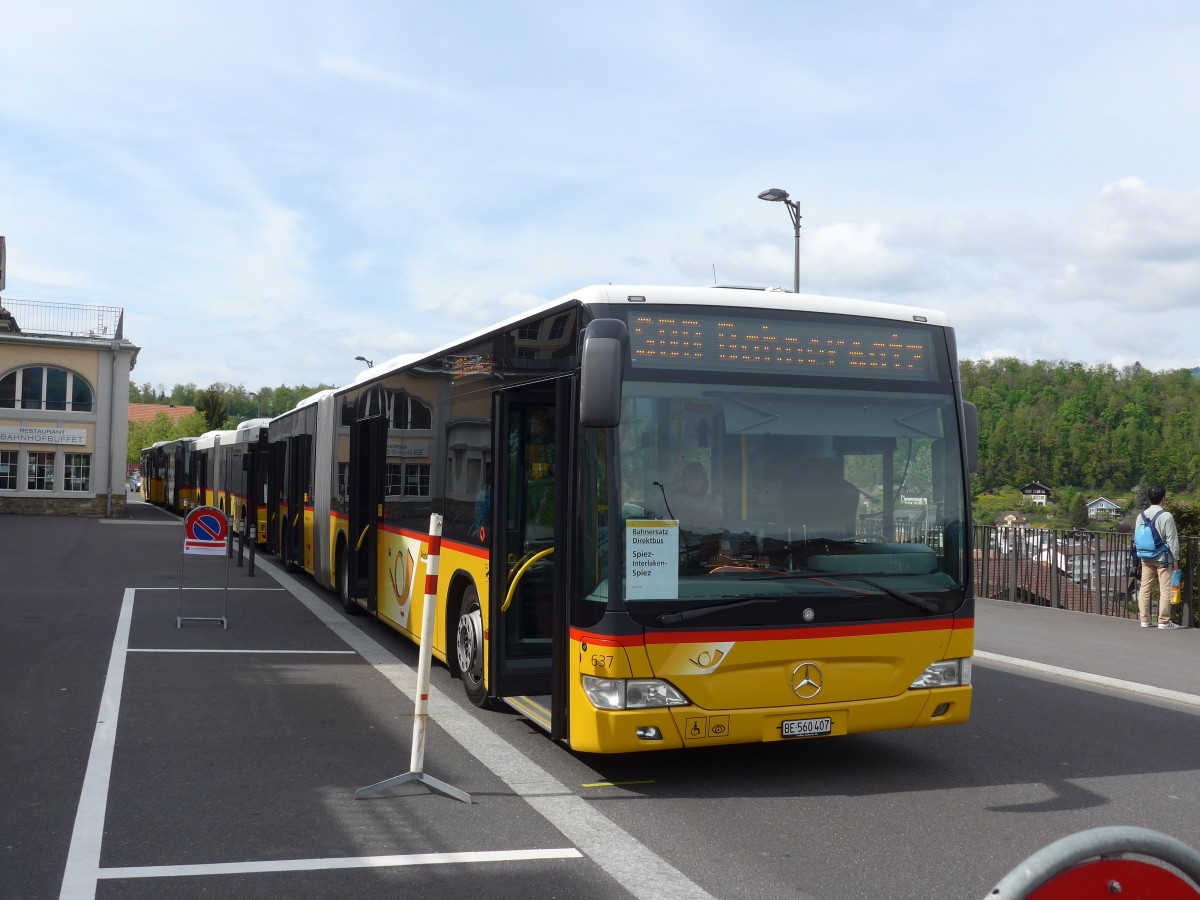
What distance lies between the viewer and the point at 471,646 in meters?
8.56

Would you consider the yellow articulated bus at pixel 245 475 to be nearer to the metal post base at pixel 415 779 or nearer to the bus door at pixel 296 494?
the bus door at pixel 296 494

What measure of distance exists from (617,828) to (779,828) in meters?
0.79

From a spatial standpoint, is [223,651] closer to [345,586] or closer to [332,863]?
[345,586]

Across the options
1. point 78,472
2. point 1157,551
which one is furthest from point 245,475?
point 78,472

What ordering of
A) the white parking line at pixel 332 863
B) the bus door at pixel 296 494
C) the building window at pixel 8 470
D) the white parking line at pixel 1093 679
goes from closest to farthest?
the white parking line at pixel 332 863 < the white parking line at pixel 1093 679 < the bus door at pixel 296 494 < the building window at pixel 8 470

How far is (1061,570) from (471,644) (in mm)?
11258

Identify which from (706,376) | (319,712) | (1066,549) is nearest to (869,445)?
(706,376)

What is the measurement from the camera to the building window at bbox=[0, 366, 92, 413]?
47.3m

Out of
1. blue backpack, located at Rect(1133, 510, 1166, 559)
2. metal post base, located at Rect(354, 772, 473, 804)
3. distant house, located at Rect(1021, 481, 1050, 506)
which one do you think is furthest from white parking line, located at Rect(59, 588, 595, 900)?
distant house, located at Rect(1021, 481, 1050, 506)

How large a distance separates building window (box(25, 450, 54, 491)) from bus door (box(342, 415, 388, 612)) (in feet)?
128

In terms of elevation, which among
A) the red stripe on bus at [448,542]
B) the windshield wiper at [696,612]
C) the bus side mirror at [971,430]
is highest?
the bus side mirror at [971,430]

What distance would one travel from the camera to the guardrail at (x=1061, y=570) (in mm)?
16234

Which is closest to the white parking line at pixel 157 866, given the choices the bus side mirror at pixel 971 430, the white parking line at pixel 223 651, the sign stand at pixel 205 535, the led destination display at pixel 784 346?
the led destination display at pixel 784 346

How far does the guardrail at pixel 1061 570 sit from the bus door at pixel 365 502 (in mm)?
7858
